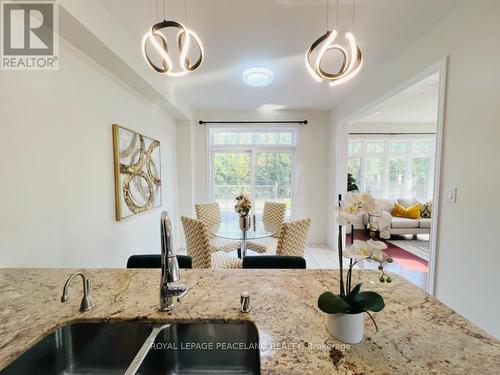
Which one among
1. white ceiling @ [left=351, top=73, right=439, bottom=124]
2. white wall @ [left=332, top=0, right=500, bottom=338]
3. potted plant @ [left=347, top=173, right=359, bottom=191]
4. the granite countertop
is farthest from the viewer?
potted plant @ [left=347, top=173, right=359, bottom=191]

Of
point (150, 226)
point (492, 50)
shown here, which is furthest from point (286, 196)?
point (492, 50)

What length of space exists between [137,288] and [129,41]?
7.11 feet

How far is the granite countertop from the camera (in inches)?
26.3

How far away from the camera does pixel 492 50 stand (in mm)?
1497

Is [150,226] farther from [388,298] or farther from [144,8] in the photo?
[388,298]

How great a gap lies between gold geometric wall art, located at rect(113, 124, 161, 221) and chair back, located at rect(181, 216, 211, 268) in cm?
69

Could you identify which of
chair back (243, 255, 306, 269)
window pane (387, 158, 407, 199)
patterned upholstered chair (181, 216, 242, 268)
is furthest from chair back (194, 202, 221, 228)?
window pane (387, 158, 407, 199)

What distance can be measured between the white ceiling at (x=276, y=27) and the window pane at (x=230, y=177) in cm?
171

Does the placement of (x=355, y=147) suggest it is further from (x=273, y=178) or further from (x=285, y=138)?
(x=273, y=178)

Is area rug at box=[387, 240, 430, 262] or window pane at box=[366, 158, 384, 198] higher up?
window pane at box=[366, 158, 384, 198]

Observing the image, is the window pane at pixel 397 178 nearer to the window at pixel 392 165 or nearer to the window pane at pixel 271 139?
the window at pixel 392 165

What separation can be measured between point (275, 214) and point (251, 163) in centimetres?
135

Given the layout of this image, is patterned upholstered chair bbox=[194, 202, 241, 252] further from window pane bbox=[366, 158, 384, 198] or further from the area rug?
window pane bbox=[366, 158, 384, 198]

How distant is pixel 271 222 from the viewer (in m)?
3.67
